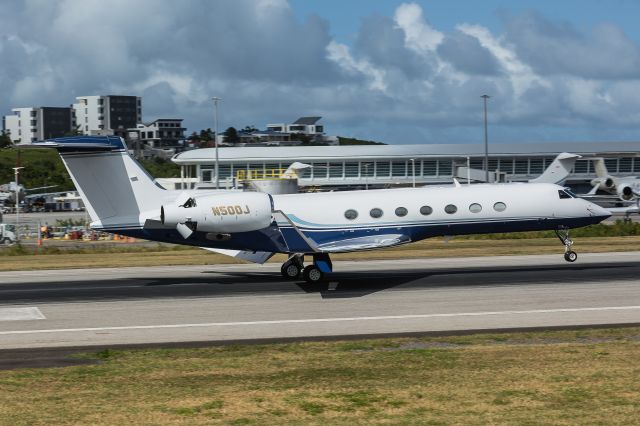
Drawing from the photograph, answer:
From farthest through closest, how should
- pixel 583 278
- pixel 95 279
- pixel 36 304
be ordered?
1. pixel 95 279
2. pixel 583 278
3. pixel 36 304

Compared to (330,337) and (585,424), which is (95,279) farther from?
(585,424)

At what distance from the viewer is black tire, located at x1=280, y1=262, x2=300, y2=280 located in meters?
26.5

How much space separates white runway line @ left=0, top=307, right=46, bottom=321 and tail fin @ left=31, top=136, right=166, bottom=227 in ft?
14.1

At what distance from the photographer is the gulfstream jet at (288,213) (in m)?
24.4

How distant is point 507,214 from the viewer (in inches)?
1054

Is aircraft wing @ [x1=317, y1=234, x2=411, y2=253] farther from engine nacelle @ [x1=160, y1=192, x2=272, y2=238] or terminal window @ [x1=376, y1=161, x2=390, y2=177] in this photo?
terminal window @ [x1=376, y1=161, x2=390, y2=177]

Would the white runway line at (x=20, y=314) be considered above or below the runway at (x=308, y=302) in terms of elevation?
below

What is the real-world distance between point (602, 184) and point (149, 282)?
50.0 metres

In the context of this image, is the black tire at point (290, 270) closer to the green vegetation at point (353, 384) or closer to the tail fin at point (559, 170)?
the green vegetation at point (353, 384)

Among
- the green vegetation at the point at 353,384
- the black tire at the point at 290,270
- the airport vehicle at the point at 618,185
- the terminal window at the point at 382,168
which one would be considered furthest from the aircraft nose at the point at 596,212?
the terminal window at the point at 382,168

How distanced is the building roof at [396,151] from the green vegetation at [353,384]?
79.4m

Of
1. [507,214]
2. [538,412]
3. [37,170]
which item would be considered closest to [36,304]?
[507,214]

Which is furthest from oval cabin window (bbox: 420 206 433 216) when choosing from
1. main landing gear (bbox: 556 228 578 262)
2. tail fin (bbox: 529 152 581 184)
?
tail fin (bbox: 529 152 581 184)

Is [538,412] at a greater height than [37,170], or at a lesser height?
lesser
